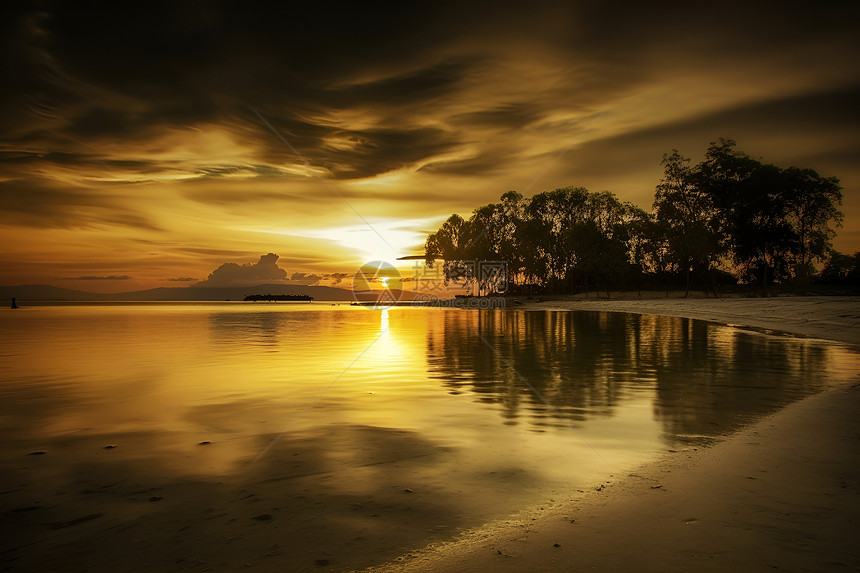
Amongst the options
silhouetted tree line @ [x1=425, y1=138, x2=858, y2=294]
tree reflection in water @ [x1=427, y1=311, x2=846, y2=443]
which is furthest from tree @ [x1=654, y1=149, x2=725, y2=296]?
tree reflection in water @ [x1=427, y1=311, x2=846, y2=443]

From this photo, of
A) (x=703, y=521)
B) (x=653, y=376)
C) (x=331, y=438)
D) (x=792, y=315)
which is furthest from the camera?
(x=792, y=315)

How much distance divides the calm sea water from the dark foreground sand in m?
0.38

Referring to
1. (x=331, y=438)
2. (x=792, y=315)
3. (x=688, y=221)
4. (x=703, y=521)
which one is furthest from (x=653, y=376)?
(x=688, y=221)

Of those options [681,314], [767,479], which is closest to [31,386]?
[767,479]

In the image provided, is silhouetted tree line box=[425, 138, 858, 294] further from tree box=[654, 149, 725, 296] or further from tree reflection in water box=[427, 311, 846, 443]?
tree reflection in water box=[427, 311, 846, 443]

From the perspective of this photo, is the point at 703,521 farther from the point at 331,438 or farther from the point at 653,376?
the point at 653,376

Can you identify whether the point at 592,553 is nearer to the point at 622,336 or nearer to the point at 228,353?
the point at 228,353

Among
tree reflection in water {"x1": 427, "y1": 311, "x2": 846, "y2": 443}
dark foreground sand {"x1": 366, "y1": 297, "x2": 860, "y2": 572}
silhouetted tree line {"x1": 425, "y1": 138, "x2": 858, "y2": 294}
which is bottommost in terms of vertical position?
tree reflection in water {"x1": 427, "y1": 311, "x2": 846, "y2": 443}

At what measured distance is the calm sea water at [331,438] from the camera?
183 inches

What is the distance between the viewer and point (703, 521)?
4.58m

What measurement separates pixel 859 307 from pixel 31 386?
1634 inches

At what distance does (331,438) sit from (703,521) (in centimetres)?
501

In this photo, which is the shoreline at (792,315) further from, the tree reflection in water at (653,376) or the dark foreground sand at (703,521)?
the dark foreground sand at (703,521)

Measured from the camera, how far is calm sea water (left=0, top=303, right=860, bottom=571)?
4641mm
